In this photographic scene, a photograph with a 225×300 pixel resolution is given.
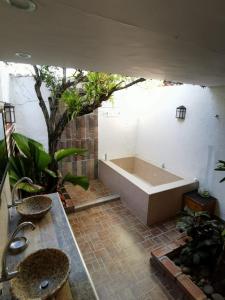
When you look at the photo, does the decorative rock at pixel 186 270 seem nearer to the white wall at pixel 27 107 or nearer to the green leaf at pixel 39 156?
the green leaf at pixel 39 156

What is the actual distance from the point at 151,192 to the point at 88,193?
158 centimetres

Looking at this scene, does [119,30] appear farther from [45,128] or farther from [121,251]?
[45,128]

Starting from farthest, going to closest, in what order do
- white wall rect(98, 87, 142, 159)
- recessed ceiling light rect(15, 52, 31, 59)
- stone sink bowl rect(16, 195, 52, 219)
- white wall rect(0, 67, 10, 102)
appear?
white wall rect(98, 87, 142, 159) → white wall rect(0, 67, 10, 102) → stone sink bowl rect(16, 195, 52, 219) → recessed ceiling light rect(15, 52, 31, 59)

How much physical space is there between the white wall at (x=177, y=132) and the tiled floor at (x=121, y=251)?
3.93ft

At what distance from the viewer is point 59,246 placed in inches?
55.7

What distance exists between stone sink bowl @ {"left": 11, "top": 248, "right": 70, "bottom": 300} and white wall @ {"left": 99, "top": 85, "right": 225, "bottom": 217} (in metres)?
2.89

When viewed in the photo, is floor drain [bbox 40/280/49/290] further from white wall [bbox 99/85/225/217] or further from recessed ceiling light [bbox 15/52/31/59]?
white wall [bbox 99/85/225/217]

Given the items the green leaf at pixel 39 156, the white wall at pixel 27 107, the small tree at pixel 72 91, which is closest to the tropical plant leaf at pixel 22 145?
the green leaf at pixel 39 156

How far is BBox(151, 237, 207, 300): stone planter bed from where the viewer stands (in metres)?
1.88

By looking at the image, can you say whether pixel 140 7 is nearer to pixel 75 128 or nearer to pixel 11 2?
pixel 11 2

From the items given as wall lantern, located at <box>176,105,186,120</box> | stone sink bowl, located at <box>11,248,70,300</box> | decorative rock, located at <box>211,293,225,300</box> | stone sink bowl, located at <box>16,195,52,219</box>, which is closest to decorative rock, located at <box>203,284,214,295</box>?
decorative rock, located at <box>211,293,225,300</box>

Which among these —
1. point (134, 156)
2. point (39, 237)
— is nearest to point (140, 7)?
point (39, 237)

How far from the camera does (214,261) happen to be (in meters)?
Answer: 2.20

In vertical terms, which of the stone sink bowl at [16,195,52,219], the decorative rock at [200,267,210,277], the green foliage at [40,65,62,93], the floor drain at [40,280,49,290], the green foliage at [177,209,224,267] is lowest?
the decorative rock at [200,267,210,277]
